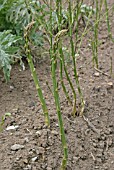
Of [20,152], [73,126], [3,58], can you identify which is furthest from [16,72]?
[20,152]

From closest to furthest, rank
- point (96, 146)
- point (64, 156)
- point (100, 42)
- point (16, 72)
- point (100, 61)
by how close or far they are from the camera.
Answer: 1. point (64, 156)
2. point (96, 146)
3. point (16, 72)
4. point (100, 61)
5. point (100, 42)

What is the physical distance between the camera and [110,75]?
3.30 m

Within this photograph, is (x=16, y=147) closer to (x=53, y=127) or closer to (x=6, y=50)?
(x=53, y=127)

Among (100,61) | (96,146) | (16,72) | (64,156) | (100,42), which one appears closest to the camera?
(64,156)

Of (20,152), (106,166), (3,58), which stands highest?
(3,58)

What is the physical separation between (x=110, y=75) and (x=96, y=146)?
2.66ft

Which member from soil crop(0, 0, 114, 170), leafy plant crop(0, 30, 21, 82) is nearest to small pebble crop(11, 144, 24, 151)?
soil crop(0, 0, 114, 170)

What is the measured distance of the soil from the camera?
7.92 ft

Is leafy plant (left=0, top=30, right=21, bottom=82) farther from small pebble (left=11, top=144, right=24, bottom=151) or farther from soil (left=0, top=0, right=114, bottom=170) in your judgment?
small pebble (left=11, top=144, right=24, bottom=151)

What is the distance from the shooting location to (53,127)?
2631mm

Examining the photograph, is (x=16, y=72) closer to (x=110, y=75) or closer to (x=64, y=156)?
(x=110, y=75)

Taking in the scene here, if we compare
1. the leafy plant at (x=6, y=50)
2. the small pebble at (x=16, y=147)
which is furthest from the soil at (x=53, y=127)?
the leafy plant at (x=6, y=50)

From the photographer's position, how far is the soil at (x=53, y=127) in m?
2.41

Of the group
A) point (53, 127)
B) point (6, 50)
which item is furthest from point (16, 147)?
point (6, 50)
